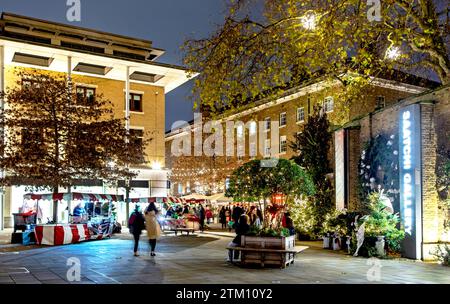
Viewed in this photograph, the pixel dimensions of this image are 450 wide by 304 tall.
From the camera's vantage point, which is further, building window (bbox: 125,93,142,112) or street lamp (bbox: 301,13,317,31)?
building window (bbox: 125,93,142,112)

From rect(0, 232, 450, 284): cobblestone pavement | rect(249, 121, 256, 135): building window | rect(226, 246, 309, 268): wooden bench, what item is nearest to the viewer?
rect(0, 232, 450, 284): cobblestone pavement

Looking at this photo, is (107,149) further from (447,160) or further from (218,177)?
(218,177)

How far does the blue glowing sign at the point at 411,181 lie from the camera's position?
54.3 feet

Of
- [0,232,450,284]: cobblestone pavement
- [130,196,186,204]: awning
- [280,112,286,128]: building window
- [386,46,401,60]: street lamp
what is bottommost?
[0,232,450,284]: cobblestone pavement

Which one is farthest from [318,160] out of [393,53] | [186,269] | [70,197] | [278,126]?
[278,126]

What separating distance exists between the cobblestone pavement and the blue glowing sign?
0.89m

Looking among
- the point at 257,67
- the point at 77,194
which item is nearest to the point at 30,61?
the point at 77,194

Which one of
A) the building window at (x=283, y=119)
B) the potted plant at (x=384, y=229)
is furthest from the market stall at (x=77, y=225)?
the building window at (x=283, y=119)

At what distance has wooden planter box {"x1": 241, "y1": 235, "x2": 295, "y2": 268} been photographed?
14.3m

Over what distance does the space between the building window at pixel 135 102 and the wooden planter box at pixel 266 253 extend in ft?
86.0

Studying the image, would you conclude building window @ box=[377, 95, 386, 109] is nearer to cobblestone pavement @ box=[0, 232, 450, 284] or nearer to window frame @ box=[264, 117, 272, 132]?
window frame @ box=[264, 117, 272, 132]

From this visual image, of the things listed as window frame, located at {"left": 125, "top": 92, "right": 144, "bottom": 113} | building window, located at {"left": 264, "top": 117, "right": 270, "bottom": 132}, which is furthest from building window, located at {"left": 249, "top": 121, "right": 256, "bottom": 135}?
window frame, located at {"left": 125, "top": 92, "right": 144, "bottom": 113}

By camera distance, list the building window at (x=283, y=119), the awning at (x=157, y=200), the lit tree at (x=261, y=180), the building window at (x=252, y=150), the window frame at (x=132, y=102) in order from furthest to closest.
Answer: the building window at (x=252, y=150) → the building window at (x=283, y=119) → the window frame at (x=132, y=102) → the awning at (x=157, y=200) → the lit tree at (x=261, y=180)

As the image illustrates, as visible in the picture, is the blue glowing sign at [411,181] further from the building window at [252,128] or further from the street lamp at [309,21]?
the building window at [252,128]
